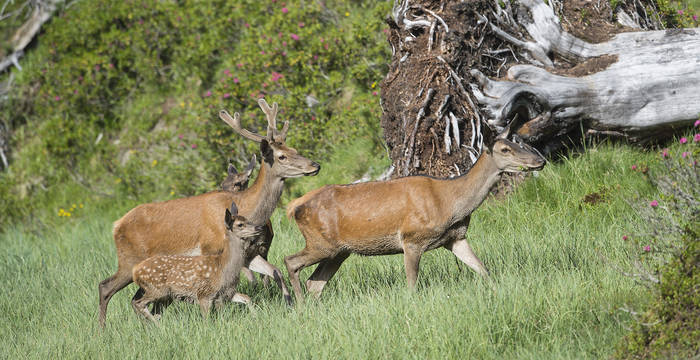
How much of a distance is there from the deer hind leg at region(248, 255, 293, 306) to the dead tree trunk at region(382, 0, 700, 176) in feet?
7.29

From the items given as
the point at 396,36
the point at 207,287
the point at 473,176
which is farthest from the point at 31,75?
the point at 473,176

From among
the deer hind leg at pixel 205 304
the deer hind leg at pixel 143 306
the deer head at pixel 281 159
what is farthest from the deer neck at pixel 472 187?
the deer hind leg at pixel 143 306

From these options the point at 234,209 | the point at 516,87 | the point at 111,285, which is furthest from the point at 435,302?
the point at 516,87

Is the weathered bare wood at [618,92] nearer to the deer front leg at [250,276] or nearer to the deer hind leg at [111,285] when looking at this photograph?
the deer front leg at [250,276]

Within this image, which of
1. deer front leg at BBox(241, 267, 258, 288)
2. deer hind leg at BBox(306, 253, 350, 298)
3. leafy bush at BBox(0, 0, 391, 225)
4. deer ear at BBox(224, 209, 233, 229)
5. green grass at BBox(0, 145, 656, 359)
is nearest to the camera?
green grass at BBox(0, 145, 656, 359)

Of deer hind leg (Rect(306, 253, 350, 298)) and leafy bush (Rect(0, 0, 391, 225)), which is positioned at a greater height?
deer hind leg (Rect(306, 253, 350, 298))

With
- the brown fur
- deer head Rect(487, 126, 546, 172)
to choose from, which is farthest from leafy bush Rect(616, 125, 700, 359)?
the brown fur

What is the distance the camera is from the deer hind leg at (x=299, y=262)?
7350 mm

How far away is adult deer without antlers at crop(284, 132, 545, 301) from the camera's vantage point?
6.90 meters

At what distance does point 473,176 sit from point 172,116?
9640mm

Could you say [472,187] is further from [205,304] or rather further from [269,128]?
→ [205,304]

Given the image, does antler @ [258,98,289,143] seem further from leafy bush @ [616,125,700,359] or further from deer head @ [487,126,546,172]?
leafy bush @ [616,125,700,359]

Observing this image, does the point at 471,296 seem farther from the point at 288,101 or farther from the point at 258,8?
the point at 258,8

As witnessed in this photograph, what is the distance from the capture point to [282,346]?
5941 mm
